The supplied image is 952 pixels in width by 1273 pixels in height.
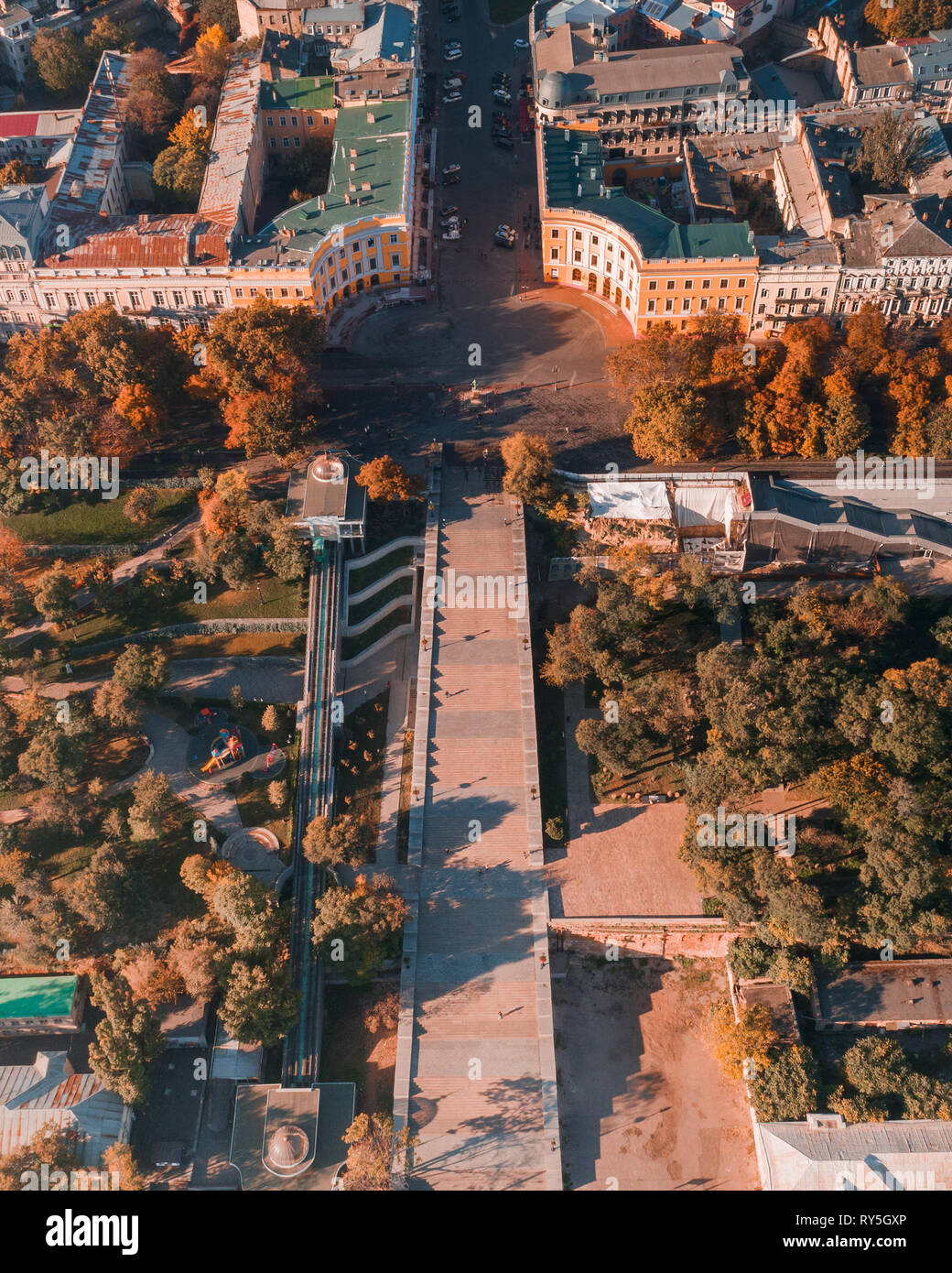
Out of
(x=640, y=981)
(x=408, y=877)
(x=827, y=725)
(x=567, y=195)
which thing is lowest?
(x=640, y=981)

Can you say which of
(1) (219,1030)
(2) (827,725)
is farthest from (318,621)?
(2) (827,725)

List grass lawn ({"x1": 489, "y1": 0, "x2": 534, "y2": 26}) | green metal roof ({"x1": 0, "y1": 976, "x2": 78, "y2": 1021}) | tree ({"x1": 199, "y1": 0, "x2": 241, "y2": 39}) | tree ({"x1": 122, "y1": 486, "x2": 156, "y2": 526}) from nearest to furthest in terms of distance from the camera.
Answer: green metal roof ({"x1": 0, "y1": 976, "x2": 78, "y2": 1021}) < tree ({"x1": 122, "y1": 486, "x2": 156, "y2": 526}) < tree ({"x1": 199, "y1": 0, "x2": 241, "y2": 39}) < grass lawn ({"x1": 489, "y1": 0, "x2": 534, "y2": 26})

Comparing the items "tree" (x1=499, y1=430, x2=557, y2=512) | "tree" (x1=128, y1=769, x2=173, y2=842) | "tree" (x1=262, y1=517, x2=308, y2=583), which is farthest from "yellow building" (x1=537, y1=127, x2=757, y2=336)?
"tree" (x1=128, y1=769, x2=173, y2=842)

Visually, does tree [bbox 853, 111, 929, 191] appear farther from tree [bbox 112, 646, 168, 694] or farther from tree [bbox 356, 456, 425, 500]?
tree [bbox 112, 646, 168, 694]

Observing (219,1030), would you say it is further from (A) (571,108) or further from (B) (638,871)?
(A) (571,108)

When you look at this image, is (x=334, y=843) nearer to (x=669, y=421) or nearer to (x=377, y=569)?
(x=377, y=569)
